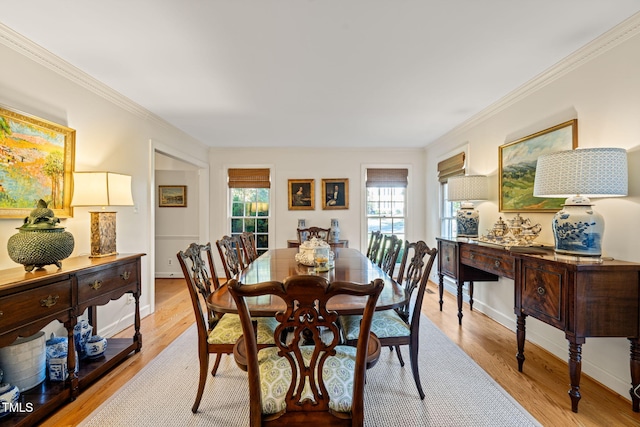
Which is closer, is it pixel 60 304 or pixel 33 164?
pixel 60 304

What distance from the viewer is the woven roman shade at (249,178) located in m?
5.44

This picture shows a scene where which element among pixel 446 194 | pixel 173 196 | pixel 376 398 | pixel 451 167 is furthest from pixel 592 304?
pixel 173 196

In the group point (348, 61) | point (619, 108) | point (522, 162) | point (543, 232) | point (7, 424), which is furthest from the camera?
point (522, 162)

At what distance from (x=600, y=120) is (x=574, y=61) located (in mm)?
530

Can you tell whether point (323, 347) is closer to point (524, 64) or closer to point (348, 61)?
point (348, 61)

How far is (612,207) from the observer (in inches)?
81.2

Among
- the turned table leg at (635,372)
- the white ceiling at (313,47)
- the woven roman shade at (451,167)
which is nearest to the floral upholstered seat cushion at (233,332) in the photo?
the white ceiling at (313,47)

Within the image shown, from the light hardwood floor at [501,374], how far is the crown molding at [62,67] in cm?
236

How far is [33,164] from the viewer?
7.09 feet

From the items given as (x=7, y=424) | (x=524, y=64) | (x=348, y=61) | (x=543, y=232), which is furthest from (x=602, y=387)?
(x=7, y=424)

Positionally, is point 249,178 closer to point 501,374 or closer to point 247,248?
point 247,248

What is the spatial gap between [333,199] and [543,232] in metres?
3.33

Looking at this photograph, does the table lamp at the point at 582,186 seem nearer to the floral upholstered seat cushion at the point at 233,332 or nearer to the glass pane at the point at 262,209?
the floral upholstered seat cushion at the point at 233,332

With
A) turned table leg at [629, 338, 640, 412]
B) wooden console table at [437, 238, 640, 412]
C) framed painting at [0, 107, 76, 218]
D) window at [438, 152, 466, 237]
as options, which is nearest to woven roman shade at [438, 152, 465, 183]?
window at [438, 152, 466, 237]
